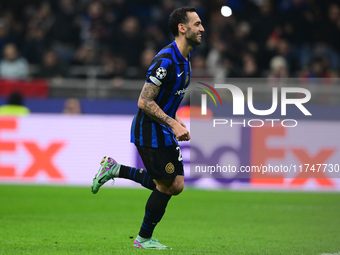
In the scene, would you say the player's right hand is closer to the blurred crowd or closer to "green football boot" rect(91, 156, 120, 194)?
"green football boot" rect(91, 156, 120, 194)

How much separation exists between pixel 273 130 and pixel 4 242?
7.11m

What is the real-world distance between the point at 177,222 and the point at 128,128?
4.72 m

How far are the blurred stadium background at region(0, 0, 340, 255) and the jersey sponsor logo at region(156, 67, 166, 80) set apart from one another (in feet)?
5.19

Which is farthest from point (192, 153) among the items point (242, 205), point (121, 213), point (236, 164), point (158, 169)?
point (158, 169)

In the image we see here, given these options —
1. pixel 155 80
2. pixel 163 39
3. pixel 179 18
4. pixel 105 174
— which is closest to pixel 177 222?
pixel 105 174

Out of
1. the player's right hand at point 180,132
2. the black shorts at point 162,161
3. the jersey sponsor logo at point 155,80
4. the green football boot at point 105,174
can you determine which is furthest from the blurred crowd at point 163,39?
the player's right hand at point 180,132

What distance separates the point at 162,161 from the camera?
6664mm

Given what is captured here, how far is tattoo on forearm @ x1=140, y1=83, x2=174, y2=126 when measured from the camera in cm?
649

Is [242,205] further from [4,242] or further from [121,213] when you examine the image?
[4,242]

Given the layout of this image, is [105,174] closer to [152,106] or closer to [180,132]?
[152,106]

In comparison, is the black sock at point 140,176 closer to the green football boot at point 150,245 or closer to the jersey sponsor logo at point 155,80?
the green football boot at point 150,245

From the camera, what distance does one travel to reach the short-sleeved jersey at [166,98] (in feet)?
21.7

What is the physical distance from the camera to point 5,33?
1736 centimetres

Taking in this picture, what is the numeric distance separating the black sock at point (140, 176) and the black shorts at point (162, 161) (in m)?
0.47
